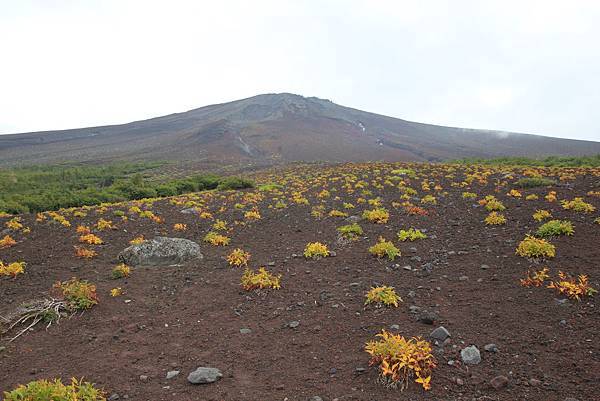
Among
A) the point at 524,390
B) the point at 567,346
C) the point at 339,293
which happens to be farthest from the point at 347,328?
the point at 567,346

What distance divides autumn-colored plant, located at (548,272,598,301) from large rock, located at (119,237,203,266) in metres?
7.82

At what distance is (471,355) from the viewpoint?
185 inches

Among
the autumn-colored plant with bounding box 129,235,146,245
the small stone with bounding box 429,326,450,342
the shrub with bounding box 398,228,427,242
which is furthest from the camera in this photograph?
the autumn-colored plant with bounding box 129,235,146,245

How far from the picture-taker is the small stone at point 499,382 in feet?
13.6

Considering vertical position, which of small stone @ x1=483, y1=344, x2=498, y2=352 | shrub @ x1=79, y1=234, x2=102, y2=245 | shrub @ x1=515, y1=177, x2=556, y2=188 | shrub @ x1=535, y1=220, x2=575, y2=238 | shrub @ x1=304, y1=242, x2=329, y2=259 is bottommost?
shrub @ x1=79, y1=234, x2=102, y2=245

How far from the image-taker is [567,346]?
4.65 metres

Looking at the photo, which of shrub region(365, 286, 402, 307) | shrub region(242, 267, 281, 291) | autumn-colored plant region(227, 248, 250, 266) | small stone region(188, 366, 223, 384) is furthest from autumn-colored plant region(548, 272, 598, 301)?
autumn-colored plant region(227, 248, 250, 266)

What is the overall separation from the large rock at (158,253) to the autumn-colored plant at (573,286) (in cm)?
782

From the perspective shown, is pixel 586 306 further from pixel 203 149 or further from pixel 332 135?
pixel 332 135

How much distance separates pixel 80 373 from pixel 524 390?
5593 mm

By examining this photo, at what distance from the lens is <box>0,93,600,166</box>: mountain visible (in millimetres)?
78500

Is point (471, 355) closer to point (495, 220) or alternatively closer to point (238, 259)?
point (238, 259)

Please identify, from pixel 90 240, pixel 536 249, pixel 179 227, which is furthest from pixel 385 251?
pixel 90 240

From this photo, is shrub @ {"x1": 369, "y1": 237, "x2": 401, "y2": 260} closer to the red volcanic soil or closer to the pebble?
the red volcanic soil
